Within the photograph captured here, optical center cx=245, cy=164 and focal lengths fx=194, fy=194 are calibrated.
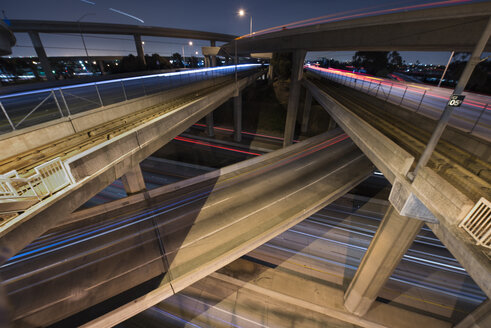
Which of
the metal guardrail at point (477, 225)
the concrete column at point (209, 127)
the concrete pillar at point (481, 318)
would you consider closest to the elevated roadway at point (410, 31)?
the metal guardrail at point (477, 225)

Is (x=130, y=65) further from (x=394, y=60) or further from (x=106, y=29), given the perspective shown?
(x=394, y=60)

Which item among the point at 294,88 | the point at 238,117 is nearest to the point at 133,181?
the point at 238,117

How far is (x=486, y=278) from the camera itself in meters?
4.29

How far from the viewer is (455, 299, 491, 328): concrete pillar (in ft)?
29.9

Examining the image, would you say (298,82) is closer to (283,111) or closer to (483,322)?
(283,111)

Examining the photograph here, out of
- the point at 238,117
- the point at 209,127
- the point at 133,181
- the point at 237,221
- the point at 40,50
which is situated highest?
the point at 40,50

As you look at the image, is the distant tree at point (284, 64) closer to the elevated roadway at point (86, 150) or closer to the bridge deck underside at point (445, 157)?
the bridge deck underside at point (445, 157)

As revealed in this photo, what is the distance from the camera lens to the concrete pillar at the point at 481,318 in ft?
29.9

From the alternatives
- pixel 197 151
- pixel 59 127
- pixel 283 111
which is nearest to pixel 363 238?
pixel 59 127

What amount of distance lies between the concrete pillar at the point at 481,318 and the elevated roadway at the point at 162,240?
27.1ft

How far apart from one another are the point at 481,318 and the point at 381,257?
5327mm

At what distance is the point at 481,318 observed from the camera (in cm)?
947

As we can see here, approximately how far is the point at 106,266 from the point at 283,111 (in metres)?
39.8

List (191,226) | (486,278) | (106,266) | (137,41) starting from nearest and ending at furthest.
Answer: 1. (486,278)
2. (106,266)
3. (191,226)
4. (137,41)
